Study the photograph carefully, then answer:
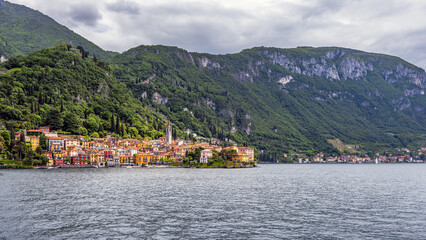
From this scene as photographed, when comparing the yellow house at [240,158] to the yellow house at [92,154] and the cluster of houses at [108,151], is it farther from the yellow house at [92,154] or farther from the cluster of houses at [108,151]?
the yellow house at [92,154]

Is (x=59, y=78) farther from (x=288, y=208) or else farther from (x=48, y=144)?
(x=288, y=208)

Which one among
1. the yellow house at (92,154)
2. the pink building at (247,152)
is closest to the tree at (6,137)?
the yellow house at (92,154)

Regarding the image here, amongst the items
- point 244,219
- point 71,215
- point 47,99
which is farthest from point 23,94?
point 244,219

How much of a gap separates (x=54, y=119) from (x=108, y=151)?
87.2 feet

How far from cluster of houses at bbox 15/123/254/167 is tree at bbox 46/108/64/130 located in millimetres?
7240

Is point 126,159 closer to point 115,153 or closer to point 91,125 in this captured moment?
point 115,153

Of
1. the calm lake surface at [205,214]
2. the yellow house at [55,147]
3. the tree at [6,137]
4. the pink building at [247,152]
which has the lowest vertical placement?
the calm lake surface at [205,214]

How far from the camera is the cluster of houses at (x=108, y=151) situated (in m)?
136


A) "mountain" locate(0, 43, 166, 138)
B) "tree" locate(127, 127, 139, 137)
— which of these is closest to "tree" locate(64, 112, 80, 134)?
"mountain" locate(0, 43, 166, 138)

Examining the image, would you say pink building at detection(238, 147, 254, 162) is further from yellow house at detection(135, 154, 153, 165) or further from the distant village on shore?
yellow house at detection(135, 154, 153, 165)

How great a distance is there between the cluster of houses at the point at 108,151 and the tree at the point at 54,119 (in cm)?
724

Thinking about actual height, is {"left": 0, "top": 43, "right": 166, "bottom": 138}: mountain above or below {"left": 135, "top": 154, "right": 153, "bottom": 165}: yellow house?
above

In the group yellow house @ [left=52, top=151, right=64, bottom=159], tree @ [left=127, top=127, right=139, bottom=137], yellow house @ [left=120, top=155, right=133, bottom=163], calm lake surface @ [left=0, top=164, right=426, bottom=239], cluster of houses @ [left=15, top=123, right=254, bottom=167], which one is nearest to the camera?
calm lake surface @ [left=0, top=164, right=426, bottom=239]

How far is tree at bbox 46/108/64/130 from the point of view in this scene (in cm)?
15362
